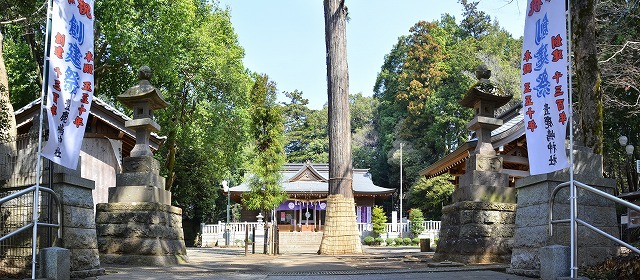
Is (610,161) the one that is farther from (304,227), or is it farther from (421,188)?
(304,227)

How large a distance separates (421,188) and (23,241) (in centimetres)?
3629

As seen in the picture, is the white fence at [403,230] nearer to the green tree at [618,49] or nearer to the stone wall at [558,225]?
the green tree at [618,49]

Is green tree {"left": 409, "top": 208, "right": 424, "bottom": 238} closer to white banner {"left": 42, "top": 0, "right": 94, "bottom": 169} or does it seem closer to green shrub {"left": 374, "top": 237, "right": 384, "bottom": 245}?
green shrub {"left": 374, "top": 237, "right": 384, "bottom": 245}

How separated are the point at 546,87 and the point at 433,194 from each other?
114ft

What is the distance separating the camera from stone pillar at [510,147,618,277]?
696cm

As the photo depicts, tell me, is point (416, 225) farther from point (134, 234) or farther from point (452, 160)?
point (134, 234)

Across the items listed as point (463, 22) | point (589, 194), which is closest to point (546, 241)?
point (589, 194)

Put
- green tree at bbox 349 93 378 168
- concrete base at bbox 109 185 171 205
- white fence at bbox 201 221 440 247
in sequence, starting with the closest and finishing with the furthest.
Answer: concrete base at bbox 109 185 171 205, white fence at bbox 201 221 440 247, green tree at bbox 349 93 378 168

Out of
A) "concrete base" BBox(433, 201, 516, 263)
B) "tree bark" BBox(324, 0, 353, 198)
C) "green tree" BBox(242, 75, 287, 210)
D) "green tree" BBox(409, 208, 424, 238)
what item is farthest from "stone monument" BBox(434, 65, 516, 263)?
"green tree" BBox(409, 208, 424, 238)

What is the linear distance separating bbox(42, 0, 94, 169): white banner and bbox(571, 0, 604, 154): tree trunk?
23.0ft

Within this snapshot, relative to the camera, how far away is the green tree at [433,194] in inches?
1594

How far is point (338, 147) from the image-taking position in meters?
14.9

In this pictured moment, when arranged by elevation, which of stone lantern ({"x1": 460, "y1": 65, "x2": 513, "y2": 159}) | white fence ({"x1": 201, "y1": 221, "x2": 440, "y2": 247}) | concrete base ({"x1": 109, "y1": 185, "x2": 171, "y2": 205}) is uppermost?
stone lantern ({"x1": 460, "y1": 65, "x2": 513, "y2": 159})

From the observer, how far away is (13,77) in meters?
22.4
